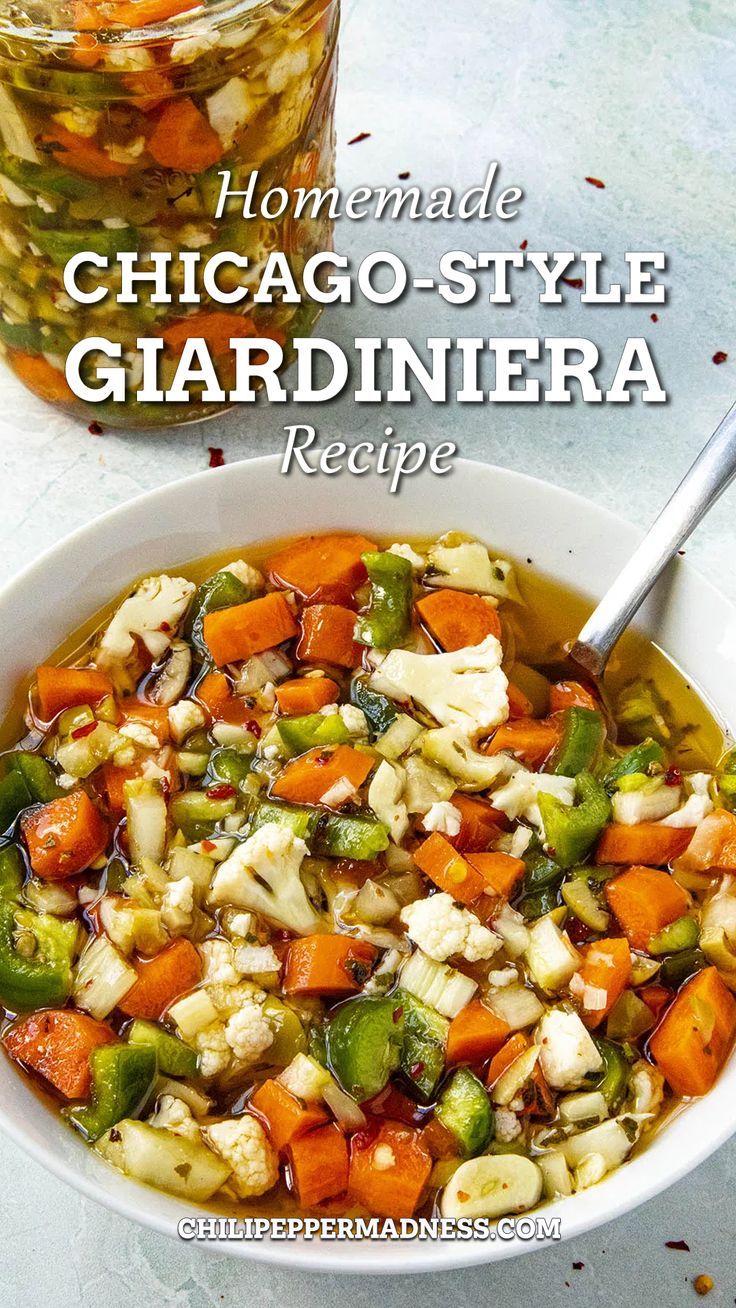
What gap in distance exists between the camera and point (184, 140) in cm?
233

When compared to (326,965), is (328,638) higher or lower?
higher

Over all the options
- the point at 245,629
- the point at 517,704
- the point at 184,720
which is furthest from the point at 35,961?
the point at 517,704

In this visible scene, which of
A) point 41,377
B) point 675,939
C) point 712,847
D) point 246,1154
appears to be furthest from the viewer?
point 41,377

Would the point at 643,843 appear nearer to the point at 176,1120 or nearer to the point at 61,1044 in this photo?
the point at 176,1120

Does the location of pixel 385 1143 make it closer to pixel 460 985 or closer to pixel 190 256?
pixel 460 985

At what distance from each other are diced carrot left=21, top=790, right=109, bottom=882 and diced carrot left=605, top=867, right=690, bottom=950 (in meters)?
0.86

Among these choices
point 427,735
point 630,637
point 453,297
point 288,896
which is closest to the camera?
point 288,896

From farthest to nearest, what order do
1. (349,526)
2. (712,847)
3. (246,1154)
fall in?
(349,526)
(712,847)
(246,1154)

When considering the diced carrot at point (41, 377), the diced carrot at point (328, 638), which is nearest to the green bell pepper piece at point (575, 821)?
the diced carrot at point (328, 638)

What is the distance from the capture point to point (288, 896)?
7.17 ft

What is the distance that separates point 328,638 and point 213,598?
223mm

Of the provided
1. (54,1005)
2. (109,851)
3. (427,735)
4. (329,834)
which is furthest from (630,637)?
(54,1005)

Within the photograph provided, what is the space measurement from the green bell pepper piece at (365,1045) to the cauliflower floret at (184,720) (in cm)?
58

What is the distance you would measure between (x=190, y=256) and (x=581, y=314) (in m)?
1.13
